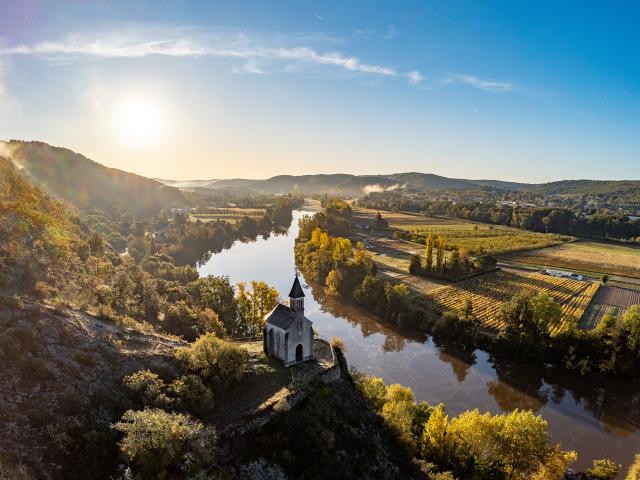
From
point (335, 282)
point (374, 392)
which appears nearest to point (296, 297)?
point (374, 392)

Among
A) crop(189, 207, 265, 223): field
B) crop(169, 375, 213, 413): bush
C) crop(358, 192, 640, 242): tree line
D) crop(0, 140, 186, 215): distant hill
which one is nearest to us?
crop(169, 375, 213, 413): bush

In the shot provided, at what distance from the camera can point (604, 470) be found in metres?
28.5

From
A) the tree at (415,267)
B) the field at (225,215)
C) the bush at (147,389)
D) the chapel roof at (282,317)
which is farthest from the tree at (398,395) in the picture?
the field at (225,215)

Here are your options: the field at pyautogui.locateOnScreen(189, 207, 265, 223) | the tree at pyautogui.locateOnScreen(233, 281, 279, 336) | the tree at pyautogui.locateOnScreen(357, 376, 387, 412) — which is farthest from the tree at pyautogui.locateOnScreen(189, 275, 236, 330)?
the field at pyautogui.locateOnScreen(189, 207, 265, 223)

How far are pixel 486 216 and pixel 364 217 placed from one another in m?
49.2

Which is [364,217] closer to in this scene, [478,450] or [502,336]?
[502,336]

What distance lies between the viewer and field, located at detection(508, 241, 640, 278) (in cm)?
8650

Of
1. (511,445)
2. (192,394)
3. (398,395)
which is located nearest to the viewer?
(192,394)

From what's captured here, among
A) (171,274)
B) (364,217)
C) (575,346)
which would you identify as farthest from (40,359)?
(364,217)

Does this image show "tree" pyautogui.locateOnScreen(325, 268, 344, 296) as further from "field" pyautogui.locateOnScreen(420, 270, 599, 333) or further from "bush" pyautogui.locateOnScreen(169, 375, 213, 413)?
"bush" pyautogui.locateOnScreen(169, 375, 213, 413)

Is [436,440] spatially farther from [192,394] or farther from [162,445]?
[162,445]

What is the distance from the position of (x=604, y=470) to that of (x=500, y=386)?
1407cm

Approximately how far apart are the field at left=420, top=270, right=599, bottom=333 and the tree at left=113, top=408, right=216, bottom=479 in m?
44.6

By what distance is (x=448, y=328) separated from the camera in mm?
51438
